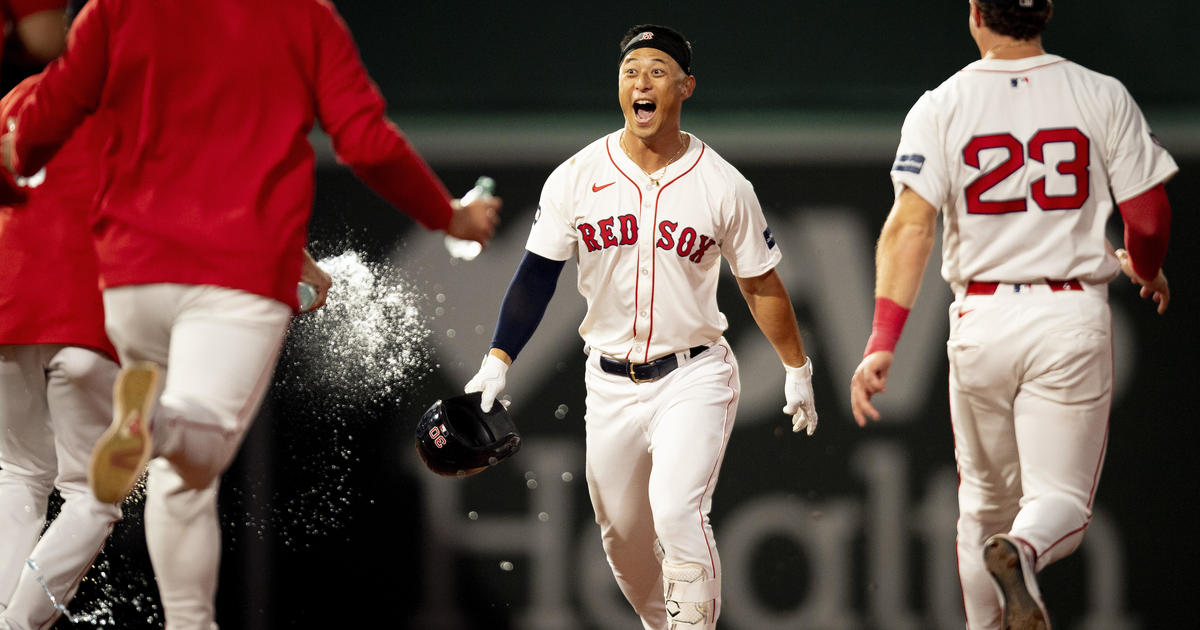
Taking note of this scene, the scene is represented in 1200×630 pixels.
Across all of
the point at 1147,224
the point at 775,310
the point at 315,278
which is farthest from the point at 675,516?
the point at 1147,224

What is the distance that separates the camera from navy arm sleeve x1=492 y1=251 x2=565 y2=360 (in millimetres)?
3951

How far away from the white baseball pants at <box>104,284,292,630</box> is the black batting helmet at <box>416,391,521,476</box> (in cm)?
119

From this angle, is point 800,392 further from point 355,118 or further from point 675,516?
point 355,118

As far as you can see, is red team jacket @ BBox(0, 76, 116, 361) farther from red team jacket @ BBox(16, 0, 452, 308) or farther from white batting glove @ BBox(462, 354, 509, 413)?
white batting glove @ BBox(462, 354, 509, 413)

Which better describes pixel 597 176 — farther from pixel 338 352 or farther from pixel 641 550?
pixel 338 352

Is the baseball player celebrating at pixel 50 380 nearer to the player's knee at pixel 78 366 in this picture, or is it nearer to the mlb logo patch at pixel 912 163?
the player's knee at pixel 78 366

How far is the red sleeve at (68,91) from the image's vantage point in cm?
257

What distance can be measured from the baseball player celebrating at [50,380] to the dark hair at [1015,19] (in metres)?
2.47

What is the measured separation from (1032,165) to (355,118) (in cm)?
173

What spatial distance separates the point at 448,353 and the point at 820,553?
178 centimetres

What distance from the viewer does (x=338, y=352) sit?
207 inches

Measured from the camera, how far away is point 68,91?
8.54ft

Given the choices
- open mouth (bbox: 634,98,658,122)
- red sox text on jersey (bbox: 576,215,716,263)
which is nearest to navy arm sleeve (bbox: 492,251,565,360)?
red sox text on jersey (bbox: 576,215,716,263)

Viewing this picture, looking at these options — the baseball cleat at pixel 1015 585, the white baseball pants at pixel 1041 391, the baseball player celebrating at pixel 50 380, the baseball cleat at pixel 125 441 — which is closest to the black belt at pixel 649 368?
the white baseball pants at pixel 1041 391
